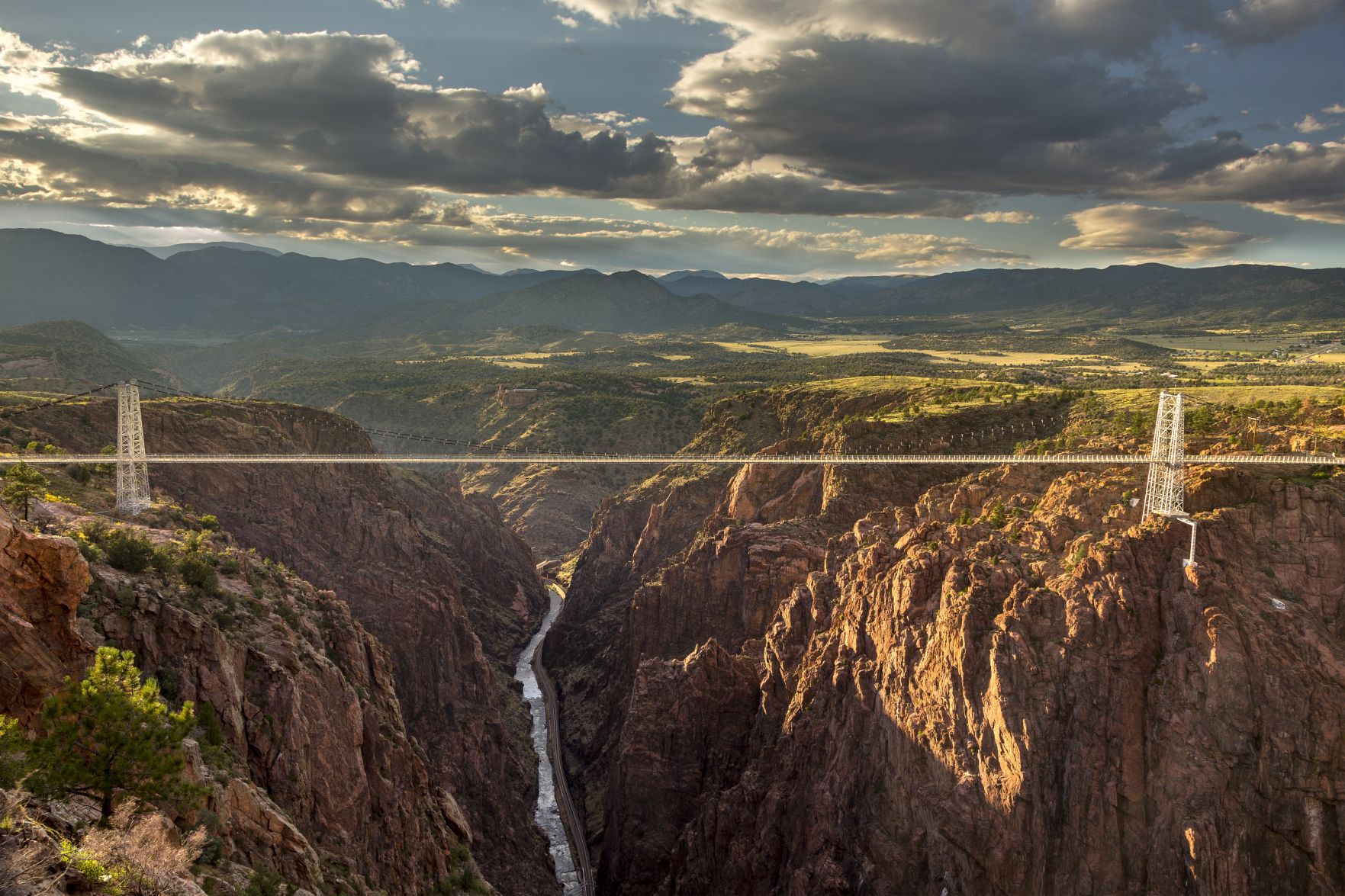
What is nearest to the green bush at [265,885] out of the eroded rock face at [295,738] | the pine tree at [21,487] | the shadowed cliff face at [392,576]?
the eroded rock face at [295,738]

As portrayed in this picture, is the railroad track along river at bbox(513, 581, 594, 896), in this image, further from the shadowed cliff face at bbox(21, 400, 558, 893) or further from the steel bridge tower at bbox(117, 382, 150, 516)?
the steel bridge tower at bbox(117, 382, 150, 516)

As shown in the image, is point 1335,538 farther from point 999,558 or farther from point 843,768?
point 843,768

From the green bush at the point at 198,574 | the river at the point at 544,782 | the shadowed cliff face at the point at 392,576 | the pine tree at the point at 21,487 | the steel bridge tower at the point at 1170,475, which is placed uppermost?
the steel bridge tower at the point at 1170,475

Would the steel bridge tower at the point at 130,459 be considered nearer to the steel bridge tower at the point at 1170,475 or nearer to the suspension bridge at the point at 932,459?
the suspension bridge at the point at 932,459

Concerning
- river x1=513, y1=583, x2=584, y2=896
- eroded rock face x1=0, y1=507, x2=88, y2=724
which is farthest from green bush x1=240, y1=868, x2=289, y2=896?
river x1=513, y1=583, x2=584, y2=896

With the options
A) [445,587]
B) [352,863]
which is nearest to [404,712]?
[445,587]

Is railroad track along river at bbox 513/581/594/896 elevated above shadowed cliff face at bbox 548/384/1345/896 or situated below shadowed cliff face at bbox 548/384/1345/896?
below

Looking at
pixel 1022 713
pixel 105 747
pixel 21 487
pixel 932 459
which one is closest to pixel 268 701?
pixel 21 487
